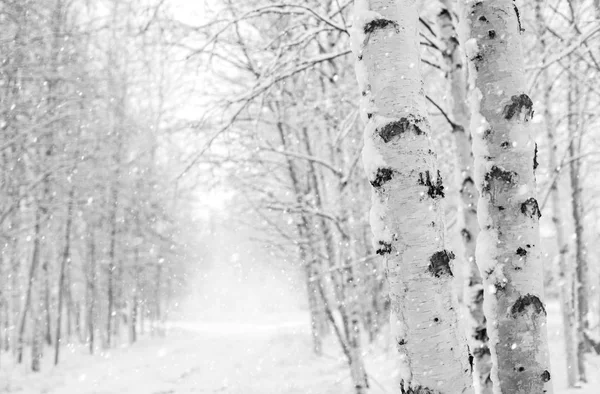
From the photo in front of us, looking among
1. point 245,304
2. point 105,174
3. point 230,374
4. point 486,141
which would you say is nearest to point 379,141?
point 486,141

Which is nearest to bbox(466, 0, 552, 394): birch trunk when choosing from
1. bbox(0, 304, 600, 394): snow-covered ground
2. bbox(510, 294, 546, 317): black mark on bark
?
bbox(510, 294, 546, 317): black mark on bark

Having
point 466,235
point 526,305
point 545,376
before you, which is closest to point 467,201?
point 466,235

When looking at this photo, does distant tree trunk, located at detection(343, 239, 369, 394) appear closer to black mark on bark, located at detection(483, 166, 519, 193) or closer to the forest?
the forest

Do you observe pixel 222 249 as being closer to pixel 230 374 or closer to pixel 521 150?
pixel 230 374

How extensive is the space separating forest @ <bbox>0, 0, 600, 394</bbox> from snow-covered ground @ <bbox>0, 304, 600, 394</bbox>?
0.10 metres

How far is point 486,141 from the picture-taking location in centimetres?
241

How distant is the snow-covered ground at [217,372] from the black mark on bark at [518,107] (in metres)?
5.54

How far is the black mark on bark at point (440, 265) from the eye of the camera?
1719 millimetres

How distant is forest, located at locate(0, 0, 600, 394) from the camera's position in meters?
1.79

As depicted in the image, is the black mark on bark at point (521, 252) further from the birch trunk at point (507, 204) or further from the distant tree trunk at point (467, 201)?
the distant tree trunk at point (467, 201)

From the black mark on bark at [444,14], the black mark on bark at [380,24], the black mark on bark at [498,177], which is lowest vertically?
the black mark on bark at [498,177]

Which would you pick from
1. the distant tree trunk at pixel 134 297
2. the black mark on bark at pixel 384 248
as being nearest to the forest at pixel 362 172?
the black mark on bark at pixel 384 248

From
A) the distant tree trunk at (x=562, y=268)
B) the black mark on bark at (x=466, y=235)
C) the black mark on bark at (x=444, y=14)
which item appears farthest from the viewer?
the distant tree trunk at (x=562, y=268)

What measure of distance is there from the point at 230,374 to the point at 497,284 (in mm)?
10186
